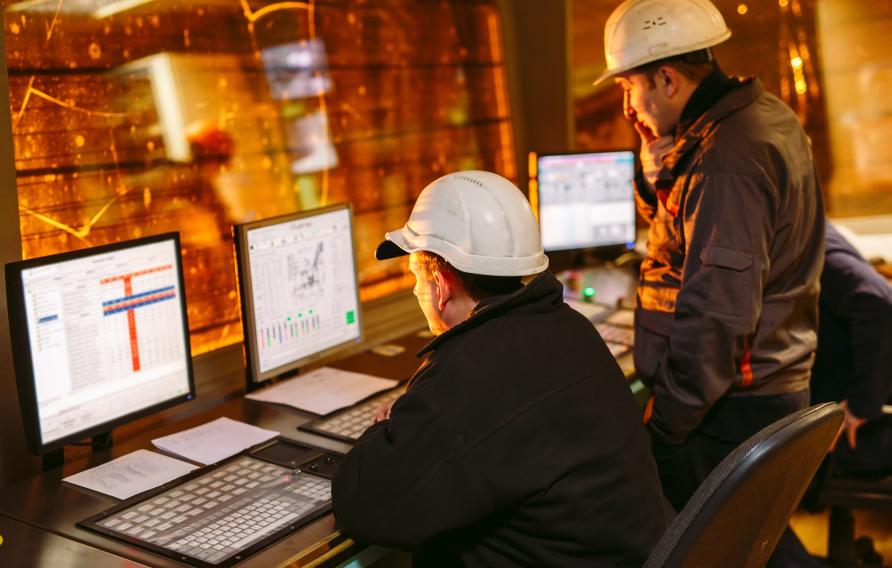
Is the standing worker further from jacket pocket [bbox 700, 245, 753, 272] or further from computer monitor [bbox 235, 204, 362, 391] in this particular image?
computer monitor [bbox 235, 204, 362, 391]

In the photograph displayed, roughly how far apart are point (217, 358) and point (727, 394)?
1.32 meters

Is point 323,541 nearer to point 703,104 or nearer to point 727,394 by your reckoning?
point 727,394

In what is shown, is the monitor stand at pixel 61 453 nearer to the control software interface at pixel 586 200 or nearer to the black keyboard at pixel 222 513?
Answer: the black keyboard at pixel 222 513

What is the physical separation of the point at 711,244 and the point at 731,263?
6cm

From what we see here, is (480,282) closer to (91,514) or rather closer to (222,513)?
(222,513)

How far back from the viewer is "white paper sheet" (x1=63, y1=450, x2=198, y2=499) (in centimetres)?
192

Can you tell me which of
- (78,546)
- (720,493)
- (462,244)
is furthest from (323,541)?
(720,493)

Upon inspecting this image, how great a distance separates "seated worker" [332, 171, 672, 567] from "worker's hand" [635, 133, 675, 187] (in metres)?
0.88

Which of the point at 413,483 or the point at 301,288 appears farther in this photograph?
the point at 301,288

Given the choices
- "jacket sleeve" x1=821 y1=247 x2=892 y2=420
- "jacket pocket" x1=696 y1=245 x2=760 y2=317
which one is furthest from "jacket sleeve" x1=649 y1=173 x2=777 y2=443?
"jacket sleeve" x1=821 y1=247 x2=892 y2=420

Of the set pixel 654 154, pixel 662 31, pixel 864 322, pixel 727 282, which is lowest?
pixel 864 322

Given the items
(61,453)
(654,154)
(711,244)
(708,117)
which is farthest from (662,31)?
(61,453)

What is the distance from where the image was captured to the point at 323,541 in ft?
5.55

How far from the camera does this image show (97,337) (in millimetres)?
2016
